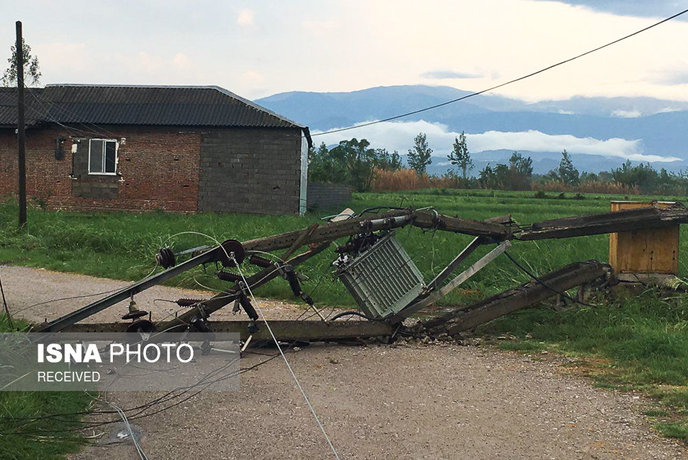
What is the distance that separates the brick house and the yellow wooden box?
18.3m

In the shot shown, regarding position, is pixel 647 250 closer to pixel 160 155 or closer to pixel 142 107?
pixel 160 155

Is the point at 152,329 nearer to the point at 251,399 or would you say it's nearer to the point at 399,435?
the point at 251,399

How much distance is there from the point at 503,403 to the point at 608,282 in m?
4.78

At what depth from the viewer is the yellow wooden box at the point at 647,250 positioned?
11242 mm

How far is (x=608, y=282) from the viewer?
11195mm

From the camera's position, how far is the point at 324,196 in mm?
37688

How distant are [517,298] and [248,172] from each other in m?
19.5

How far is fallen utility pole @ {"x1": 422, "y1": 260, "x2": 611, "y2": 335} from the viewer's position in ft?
33.5

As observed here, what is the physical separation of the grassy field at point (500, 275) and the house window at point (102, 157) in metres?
2.67

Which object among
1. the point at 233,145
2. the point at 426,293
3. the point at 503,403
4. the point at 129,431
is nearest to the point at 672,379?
the point at 503,403

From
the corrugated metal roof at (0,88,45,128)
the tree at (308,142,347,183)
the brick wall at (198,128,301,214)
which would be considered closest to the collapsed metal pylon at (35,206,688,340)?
the brick wall at (198,128,301,214)

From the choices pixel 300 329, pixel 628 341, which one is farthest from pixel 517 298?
pixel 300 329

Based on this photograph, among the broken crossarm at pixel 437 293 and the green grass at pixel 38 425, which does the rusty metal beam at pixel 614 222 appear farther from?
the green grass at pixel 38 425

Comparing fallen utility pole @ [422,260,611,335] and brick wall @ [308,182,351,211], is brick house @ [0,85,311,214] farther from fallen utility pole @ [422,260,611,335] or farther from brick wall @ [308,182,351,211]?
fallen utility pole @ [422,260,611,335]
